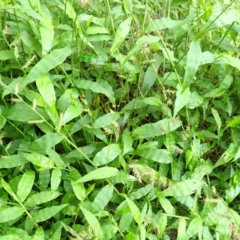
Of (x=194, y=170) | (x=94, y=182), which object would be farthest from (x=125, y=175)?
(x=194, y=170)

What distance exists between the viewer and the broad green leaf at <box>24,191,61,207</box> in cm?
123

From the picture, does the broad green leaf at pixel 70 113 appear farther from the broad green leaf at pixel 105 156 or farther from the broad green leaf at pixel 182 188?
the broad green leaf at pixel 182 188

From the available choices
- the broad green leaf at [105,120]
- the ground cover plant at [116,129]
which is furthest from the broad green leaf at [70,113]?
the broad green leaf at [105,120]

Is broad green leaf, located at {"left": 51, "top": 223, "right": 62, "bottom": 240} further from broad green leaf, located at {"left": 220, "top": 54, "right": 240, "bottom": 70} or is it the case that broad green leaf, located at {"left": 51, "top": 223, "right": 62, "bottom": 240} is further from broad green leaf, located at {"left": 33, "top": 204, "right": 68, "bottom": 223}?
broad green leaf, located at {"left": 220, "top": 54, "right": 240, "bottom": 70}

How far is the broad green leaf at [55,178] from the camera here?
48.5 inches

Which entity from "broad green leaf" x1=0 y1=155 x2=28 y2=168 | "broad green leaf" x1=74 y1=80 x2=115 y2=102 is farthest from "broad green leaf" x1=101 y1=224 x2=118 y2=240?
"broad green leaf" x1=74 y1=80 x2=115 y2=102

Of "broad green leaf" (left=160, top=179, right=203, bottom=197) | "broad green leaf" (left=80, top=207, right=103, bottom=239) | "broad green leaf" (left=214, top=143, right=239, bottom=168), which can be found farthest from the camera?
"broad green leaf" (left=214, top=143, right=239, bottom=168)

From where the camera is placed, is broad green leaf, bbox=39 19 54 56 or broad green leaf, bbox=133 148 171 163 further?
broad green leaf, bbox=133 148 171 163

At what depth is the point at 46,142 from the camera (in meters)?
1.25

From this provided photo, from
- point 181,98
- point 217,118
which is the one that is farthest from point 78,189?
point 217,118

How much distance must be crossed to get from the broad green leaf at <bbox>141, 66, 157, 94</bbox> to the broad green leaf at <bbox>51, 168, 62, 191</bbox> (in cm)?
43

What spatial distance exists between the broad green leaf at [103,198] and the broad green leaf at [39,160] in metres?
0.17

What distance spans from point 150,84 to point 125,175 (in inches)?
13.8

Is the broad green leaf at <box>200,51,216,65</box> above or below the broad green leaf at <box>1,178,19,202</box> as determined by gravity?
above
